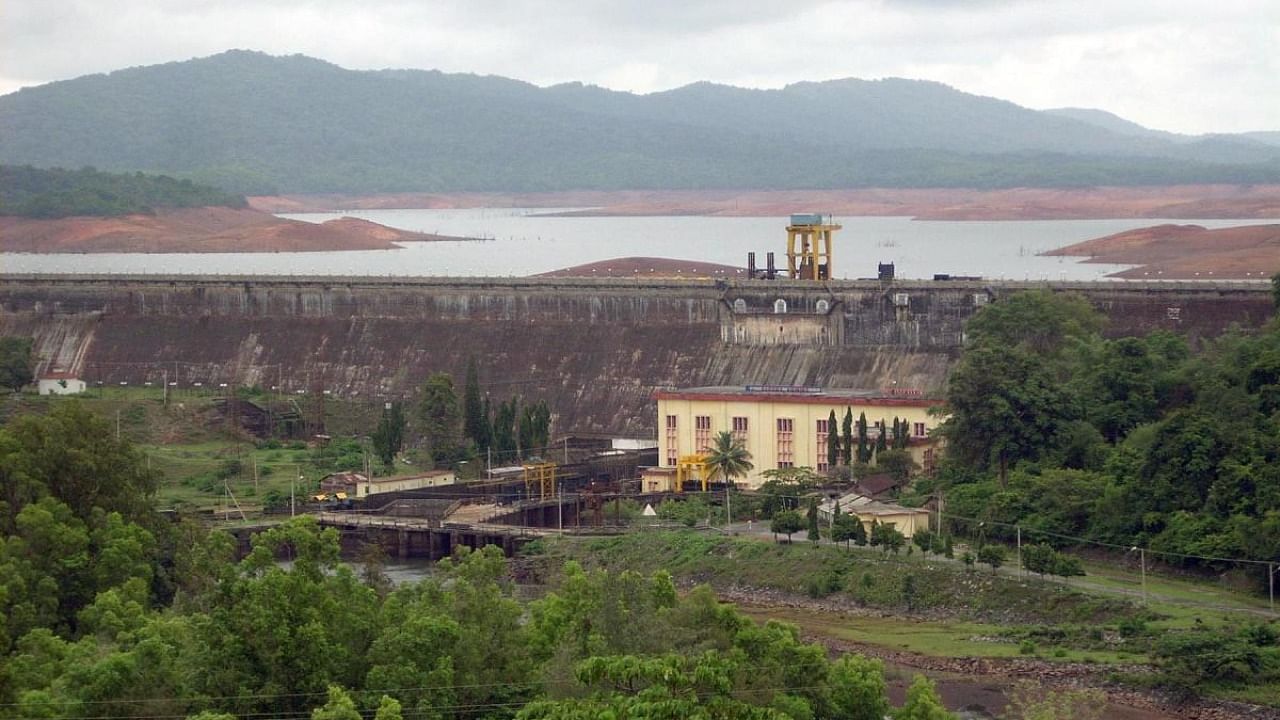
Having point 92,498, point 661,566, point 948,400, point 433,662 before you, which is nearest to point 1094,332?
point 948,400

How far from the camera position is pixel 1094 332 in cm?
8412

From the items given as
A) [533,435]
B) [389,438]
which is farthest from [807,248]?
[389,438]

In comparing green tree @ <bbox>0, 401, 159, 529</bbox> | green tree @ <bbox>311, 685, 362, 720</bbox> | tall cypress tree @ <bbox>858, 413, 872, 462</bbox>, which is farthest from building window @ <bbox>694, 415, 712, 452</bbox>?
green tree @ <bbox>311, 685, 362, 720</bbox>

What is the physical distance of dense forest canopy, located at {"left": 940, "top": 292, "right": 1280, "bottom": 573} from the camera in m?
56.6

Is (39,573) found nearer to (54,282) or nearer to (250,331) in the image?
(250,331)

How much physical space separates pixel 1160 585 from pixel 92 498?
80.0 feet

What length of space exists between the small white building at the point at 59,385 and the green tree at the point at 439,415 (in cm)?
1974

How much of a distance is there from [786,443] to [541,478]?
7902 mm

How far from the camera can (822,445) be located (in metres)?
73.4

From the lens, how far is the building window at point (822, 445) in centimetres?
7312

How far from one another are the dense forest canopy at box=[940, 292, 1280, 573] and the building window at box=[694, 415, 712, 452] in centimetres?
932

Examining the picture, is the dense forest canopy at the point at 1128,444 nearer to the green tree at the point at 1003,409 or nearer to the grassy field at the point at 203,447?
the green tree at the point at 1003,409

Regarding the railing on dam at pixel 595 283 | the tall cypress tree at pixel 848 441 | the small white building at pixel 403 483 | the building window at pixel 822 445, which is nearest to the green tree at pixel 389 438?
the small white building at pixel 403 483

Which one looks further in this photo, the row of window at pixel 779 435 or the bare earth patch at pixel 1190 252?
the bare earth patch at pixel 1190 252
